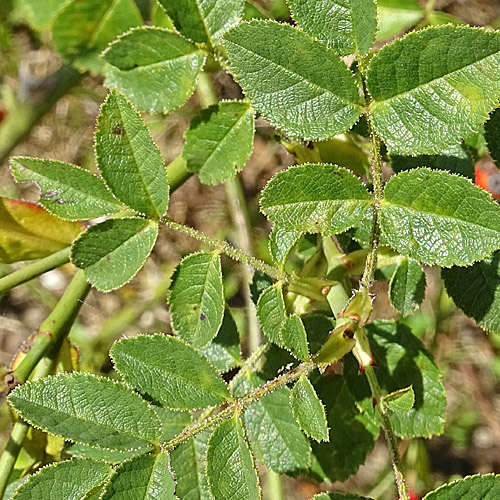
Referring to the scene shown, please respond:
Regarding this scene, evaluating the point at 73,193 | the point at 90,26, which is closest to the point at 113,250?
the point at 73,193

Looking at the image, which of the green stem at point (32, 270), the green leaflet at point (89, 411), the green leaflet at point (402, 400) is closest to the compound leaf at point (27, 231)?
the green stem at point (32, 270)

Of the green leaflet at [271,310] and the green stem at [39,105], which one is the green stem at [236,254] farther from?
the green stem at [39,105]

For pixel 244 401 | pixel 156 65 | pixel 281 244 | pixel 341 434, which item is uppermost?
pixel 156 65

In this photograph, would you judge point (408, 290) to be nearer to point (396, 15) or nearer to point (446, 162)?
point (446, 162)

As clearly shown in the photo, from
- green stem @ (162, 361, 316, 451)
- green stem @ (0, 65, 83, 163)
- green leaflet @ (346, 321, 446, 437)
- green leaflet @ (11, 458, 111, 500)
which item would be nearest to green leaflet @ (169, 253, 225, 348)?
green stem @ (162, 361, 316, 451)

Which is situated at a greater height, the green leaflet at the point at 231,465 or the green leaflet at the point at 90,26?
the green leaflet at the point at 90,26
